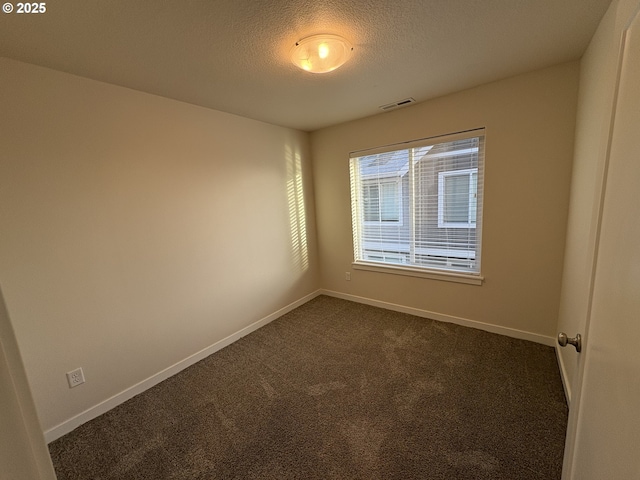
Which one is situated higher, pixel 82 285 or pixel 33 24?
pixel 33 24

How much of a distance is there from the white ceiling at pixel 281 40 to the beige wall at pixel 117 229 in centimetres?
26

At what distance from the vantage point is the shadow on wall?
3.41 m

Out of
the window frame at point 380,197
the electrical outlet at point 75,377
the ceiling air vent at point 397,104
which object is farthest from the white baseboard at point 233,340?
the ceiling air vent at point 397,104

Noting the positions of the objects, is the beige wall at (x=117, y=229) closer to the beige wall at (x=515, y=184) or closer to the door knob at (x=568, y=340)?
the beige wall at (x=515, y=184)

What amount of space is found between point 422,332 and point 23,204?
325 centimetres

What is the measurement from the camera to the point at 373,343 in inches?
103

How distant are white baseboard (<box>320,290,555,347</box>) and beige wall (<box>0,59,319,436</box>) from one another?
4.48 ft

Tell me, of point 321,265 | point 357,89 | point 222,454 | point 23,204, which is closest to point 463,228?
point 357,89

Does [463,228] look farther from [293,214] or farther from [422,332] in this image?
[293,214]

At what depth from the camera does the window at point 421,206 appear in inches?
104

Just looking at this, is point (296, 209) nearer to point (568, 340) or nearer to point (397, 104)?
point (397, 104)

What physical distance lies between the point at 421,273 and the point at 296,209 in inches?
67.3

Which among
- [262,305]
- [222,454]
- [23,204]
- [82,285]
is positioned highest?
[23,204]

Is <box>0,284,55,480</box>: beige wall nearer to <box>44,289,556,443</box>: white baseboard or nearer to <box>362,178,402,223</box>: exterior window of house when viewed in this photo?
<box>44,289,556,443</box>: white baseboard
